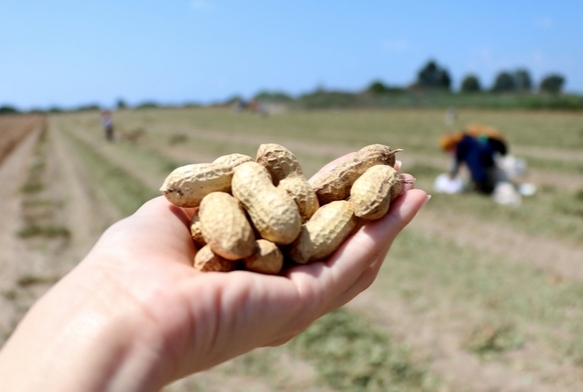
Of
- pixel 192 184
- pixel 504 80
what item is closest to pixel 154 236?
pixel 192 184

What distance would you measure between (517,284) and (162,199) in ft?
12.4

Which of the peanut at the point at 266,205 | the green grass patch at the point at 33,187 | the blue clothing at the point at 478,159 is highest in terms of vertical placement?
the peanut at the point at 266,205

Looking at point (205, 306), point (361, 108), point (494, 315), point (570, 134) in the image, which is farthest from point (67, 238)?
point (361, 108)

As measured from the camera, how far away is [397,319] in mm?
4156

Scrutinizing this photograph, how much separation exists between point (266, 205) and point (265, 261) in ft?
0.90

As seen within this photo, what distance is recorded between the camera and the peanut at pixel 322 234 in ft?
6.46

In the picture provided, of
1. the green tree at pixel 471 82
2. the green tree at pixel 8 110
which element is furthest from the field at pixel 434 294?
the green tree at pixel 8 110

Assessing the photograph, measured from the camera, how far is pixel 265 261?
1815 mm

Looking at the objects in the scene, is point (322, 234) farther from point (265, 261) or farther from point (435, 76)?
point (435, 76)

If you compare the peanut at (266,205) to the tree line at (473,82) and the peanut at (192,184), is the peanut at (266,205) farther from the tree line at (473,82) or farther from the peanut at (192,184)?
the tree line at (473,82)

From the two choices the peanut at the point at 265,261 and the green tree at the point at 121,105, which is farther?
the green tree at the point at 121,105

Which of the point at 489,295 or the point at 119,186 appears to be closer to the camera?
the point at 489,295

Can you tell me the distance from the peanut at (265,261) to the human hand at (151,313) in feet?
0.17

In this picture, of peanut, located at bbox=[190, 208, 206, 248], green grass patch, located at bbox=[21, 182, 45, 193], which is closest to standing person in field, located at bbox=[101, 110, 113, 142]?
green grass patch, located at bbox=[21, 182, 45, 193]
